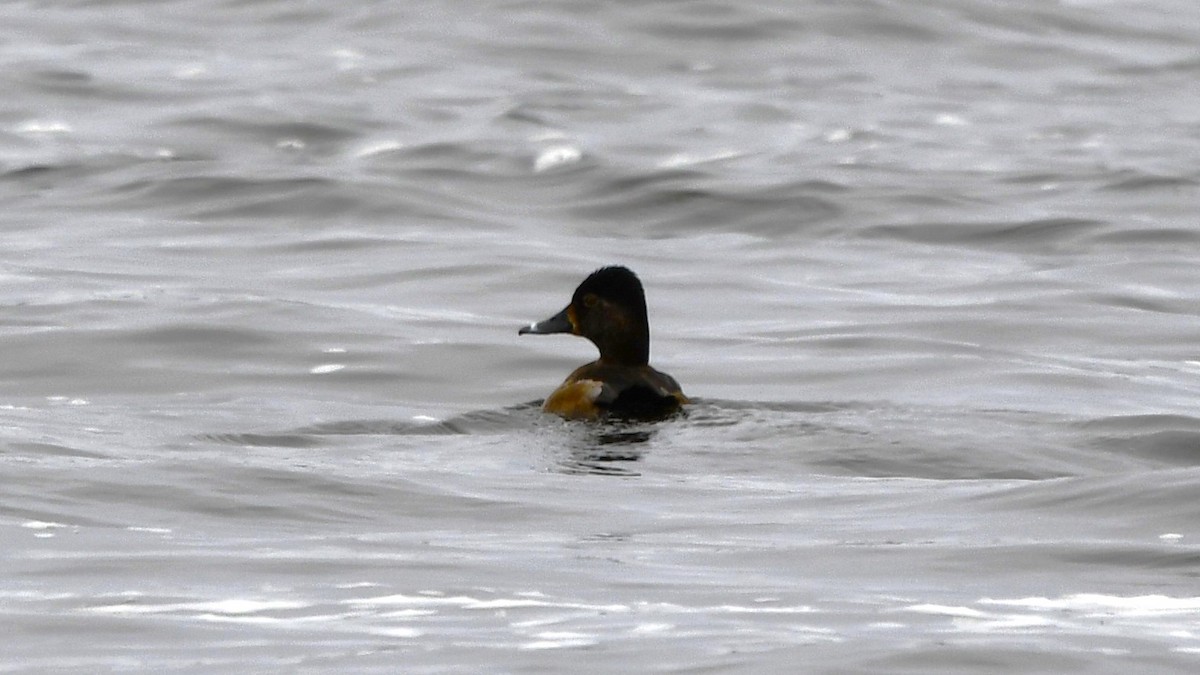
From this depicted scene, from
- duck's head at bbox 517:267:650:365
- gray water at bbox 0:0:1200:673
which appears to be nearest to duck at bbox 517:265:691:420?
duck's head at bbox 517:267:650:365

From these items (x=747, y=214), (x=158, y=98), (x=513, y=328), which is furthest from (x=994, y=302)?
(x=158, y=98)

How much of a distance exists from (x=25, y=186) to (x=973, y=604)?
16613 millimetres

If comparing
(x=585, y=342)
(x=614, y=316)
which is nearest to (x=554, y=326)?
(x=614, y=316)

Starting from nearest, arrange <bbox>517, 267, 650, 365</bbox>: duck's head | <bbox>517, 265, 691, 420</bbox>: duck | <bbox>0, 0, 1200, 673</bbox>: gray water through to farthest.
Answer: <bbox>0, 0, 1200, 673</bbox>: gray water
<bbox>517, 265, 691, 420</bbox>: duck
<bbox>517, 267, 650, 365</bbox>: duck's head

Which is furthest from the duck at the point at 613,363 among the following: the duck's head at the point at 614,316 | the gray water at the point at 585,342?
the gray water at the point at 585,342

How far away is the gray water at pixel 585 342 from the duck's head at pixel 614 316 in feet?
1.79

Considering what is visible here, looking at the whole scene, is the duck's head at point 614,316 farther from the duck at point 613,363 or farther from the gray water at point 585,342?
the gray water at point 585,342

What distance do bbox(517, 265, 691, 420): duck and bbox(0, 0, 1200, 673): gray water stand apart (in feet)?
0.83

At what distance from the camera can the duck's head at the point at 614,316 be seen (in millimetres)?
11914

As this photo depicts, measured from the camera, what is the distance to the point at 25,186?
22.0 meters

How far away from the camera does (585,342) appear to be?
596 inches

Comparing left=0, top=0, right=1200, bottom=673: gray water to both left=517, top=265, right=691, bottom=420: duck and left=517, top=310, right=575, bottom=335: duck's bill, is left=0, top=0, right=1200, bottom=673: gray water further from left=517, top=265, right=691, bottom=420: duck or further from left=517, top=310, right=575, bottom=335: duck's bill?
left=517, top=310, right=575, bottom=335: duck's bill

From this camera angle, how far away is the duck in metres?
11.4

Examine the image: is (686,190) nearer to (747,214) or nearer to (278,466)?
(747,214)
